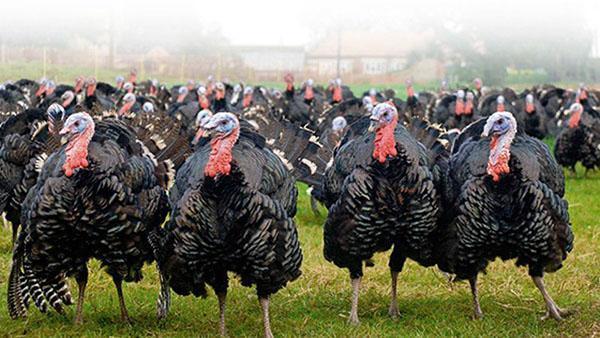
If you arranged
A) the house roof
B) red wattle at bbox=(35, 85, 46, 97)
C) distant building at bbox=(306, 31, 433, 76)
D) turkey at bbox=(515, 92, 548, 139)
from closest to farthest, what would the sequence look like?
1. red wattle at bbox=(35, 85, 46, 97)
2. turkey at bbox=(515, 92, 548, 139)
3. distant building at bbox=(306, 31, 433, 76)
4. the house roof

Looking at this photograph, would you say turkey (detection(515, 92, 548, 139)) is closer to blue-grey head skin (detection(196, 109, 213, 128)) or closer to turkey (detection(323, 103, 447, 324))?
blue-grey head skin (detection(196, 109, 213, 128))

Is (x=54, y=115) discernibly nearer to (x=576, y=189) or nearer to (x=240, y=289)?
(x=240, y=289)

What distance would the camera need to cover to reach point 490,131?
6047 millimetres

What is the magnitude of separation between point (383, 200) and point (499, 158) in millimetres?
766

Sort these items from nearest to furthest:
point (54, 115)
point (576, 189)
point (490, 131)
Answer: point (490, 131) → point (54, 115) → point (576, 189)

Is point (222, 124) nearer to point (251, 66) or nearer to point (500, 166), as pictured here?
point (500, 166)

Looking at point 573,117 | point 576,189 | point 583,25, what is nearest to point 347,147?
point 576,189

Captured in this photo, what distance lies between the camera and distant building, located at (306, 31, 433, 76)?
62.1 m

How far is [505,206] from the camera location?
5930mm

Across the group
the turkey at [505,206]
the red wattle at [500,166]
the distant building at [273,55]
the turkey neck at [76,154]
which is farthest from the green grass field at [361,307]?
the distant building at [273,55]

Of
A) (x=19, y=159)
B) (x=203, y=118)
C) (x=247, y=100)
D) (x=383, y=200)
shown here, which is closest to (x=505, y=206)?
(x=383, y=200)

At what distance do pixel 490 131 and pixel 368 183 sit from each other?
0.84m

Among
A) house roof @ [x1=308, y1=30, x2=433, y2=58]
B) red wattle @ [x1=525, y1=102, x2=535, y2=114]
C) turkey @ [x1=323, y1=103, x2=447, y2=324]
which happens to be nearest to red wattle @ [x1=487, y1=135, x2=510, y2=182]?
turkey @ [x1=323, y1=103, x2=447, y2=324]

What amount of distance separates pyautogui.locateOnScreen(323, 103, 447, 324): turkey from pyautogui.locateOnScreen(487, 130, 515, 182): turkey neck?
0.43 metres
